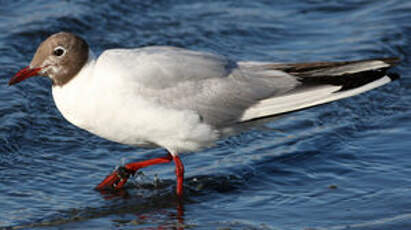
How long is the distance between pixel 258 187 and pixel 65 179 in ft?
5.54

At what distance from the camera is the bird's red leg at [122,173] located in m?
6.40

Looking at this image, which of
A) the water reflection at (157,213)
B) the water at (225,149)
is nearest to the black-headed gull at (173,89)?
the water reflection at (157,213)

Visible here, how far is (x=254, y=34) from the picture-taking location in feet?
34.8

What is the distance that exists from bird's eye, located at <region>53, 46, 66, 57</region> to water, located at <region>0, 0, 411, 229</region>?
1.17m

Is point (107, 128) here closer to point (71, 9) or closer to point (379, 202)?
point (379, 202)

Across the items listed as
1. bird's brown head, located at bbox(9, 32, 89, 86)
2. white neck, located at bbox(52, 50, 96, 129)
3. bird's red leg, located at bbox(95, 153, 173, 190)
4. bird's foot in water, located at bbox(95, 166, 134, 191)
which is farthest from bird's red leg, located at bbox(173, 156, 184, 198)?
bird's brown head, located at bbox(9, 32, 89, 86)

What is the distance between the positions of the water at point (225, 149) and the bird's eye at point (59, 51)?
1.17 metres

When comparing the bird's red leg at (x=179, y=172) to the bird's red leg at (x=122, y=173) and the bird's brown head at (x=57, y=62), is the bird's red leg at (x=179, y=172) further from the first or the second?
the bird's brown head at (x=57, y=62)

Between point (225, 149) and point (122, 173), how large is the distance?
1.32 metres

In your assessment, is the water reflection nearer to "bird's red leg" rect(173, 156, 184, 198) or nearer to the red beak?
"bird's red leg" rect(173, 156, 184, 198)

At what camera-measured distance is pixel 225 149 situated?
744cm

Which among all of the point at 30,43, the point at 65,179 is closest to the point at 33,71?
the point at 65,179

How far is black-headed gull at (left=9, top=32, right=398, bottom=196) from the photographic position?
5.82m

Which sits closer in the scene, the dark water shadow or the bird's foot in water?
the dark water shadow
